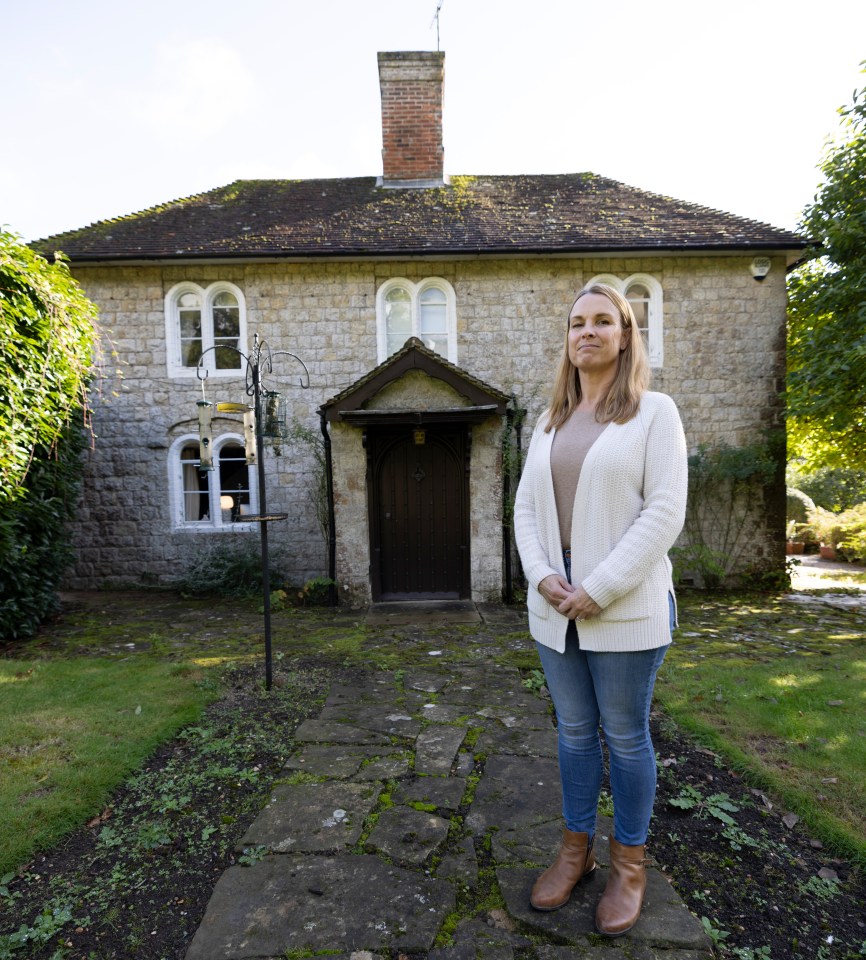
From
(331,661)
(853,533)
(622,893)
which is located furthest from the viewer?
(853,533)

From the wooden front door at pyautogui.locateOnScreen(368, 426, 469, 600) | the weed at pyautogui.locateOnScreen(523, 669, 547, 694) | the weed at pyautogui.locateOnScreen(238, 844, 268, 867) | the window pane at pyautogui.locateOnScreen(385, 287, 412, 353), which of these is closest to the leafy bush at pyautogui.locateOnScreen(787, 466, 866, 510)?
the wooden front door at pyautogui.locateOnScreen(368, 426, 469, 600)

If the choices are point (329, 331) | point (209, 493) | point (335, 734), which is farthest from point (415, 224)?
point (335, 734)

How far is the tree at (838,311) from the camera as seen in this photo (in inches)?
285

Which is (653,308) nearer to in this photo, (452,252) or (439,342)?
(452,252)

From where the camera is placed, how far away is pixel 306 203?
10.6m

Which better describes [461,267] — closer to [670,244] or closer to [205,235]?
[670,244]

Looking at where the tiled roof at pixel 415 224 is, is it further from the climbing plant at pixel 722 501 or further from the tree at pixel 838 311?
the climbing plant at pixel 722 501

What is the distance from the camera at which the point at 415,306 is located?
9.45 metres

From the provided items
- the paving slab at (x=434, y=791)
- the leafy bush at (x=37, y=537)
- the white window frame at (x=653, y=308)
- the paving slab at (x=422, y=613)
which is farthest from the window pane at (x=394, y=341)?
the paving slab at (x=434, y=791)

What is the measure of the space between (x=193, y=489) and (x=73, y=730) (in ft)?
20.5

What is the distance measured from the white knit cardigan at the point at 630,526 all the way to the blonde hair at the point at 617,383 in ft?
0.16

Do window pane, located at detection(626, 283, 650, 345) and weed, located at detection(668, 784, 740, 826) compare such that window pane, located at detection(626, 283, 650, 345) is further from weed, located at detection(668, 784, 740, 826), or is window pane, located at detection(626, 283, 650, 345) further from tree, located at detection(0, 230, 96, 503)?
tree, located at detection(0, 230, 96, 503)

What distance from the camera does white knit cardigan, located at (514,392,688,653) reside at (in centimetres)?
194

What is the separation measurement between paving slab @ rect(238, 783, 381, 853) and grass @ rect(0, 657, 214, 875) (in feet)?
3.18
